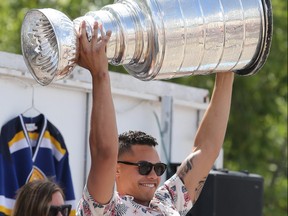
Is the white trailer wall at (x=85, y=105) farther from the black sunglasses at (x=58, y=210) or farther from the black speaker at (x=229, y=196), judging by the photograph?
the black sunglasses at (x=58, y=210)

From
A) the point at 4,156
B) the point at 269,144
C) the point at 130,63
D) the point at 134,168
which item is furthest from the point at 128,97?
the point at 269,144

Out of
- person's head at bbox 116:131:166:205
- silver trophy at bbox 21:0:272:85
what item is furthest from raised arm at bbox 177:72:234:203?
silver trophy at bbox 21:0:272:85

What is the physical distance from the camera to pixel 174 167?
6652mm

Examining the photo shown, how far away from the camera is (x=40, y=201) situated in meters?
4.48

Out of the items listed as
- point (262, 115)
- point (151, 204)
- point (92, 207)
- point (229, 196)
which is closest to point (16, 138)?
point (151, 204)

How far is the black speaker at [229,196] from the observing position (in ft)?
21.1

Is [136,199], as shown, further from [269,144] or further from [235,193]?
[269,144]

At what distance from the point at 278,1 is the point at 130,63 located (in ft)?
26.2

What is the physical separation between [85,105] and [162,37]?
2110 millimetres

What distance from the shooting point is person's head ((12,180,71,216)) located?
14.6 feet

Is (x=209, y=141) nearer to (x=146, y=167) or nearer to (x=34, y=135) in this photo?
(x=146, y=167)

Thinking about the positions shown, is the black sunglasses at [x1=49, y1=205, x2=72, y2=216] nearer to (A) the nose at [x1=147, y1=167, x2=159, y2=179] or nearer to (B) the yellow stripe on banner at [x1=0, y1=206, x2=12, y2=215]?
(A) the nose at [x1=147, y1=167, x2=159, y2=179]

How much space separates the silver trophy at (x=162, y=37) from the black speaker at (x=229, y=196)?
2.07m

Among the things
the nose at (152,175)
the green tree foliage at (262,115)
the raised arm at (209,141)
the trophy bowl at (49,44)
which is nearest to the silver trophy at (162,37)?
the trophy bowl at (49,44)
